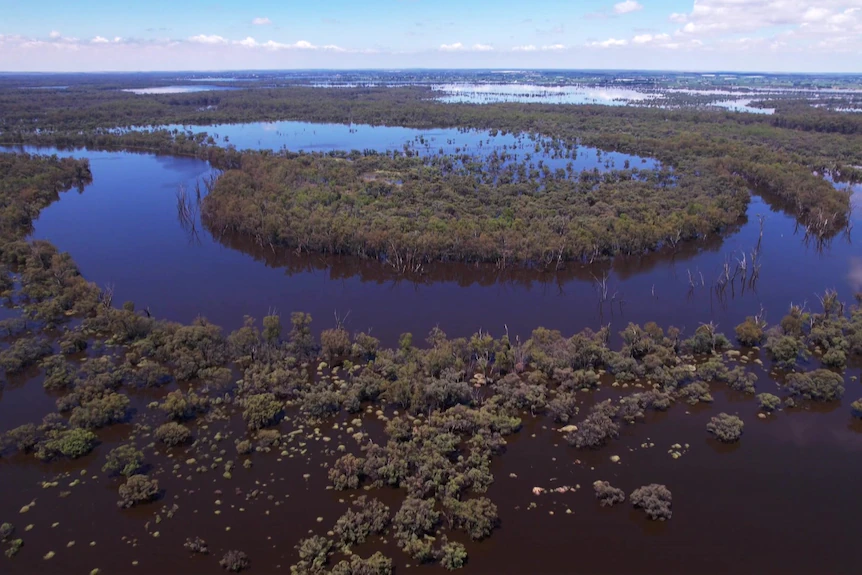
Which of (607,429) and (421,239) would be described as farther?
(421,239)

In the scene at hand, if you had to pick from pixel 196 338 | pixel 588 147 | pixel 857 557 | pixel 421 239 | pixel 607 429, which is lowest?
pixel 857 557

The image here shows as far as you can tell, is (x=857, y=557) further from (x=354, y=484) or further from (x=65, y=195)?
(x=65, y=195)

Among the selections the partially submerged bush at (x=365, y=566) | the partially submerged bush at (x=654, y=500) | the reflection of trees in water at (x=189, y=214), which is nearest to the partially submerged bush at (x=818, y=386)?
the partially submerged bush at (x=654, y=500)

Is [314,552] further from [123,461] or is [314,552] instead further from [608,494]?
[608,494]

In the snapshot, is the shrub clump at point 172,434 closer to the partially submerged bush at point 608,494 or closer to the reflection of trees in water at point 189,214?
the partially submerged bush at point 608,494

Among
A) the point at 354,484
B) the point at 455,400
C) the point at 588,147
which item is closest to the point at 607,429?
the point at 455,400

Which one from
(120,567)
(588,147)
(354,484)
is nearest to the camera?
(120,567)

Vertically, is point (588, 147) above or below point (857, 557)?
above

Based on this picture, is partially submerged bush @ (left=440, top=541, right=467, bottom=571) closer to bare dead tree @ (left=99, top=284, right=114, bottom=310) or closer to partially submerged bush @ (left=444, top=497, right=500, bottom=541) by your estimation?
partially submerged bush @ (left=444, top=497, right=500, bottom=541)

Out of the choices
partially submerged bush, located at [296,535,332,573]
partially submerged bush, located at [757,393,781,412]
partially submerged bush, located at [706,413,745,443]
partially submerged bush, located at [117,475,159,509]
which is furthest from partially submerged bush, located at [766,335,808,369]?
partially submerged bush, located at [117,475,159,509]
